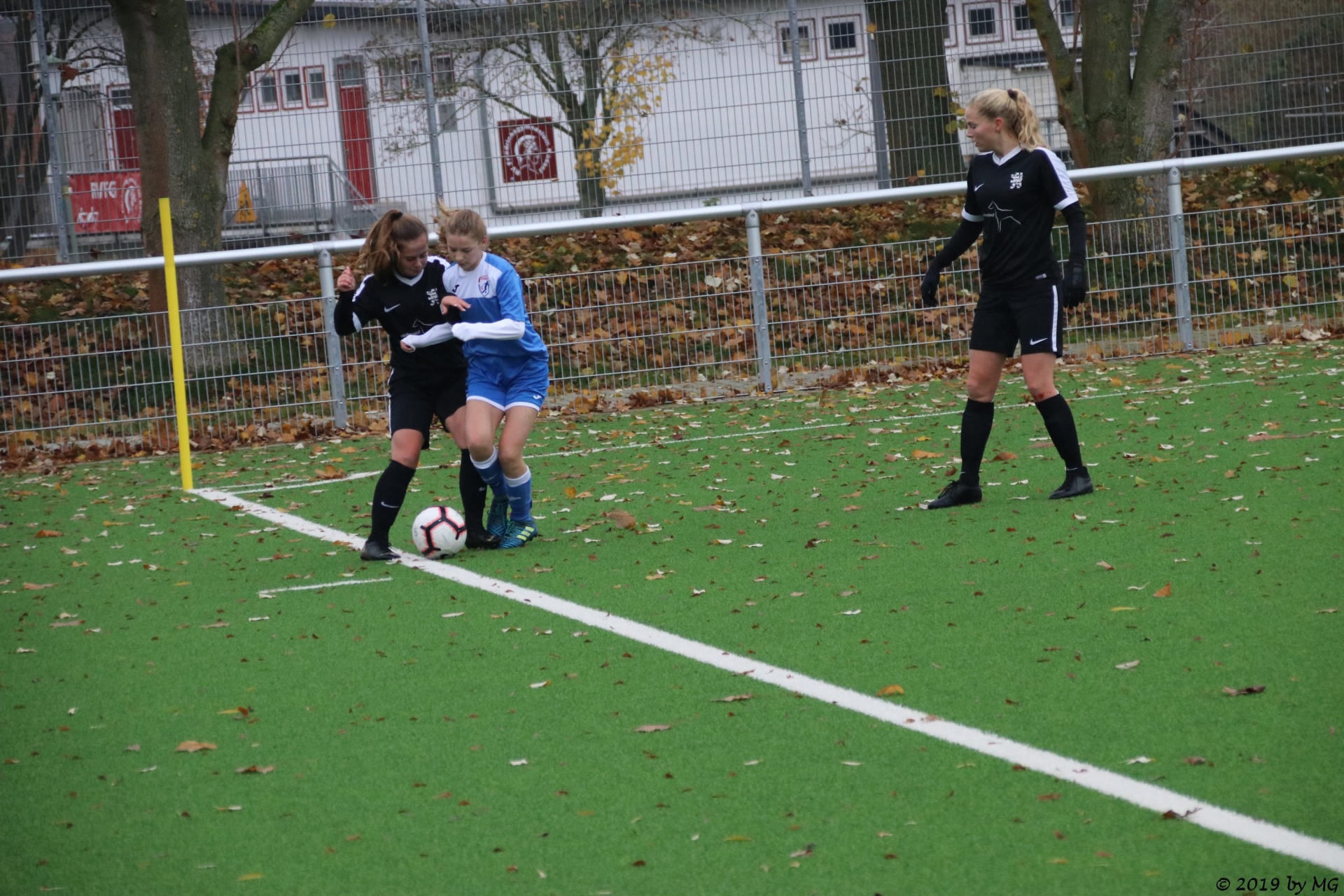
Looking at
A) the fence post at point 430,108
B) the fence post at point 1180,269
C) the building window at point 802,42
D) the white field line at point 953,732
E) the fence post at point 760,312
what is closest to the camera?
the white field line at point 953,732

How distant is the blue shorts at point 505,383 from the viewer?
24.3 ft

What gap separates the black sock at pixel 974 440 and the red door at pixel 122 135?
453 inches

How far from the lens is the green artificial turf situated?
3.46 metres

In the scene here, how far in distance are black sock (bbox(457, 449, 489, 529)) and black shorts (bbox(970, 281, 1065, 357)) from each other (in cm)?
264

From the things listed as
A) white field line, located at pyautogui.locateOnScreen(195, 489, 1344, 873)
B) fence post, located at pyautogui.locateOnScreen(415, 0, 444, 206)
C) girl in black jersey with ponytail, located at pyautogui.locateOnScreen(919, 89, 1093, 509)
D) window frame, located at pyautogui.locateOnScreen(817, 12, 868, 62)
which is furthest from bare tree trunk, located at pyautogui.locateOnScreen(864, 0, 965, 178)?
white field line, located at pyautogui.locateOnScreen(195, 489, 1344, 873)

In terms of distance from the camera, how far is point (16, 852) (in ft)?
12.3

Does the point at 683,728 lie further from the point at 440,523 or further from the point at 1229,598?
the point at 440,523

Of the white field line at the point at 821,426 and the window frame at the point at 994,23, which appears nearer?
the white field line at the point at 821,426

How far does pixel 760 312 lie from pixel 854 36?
4.83 meters

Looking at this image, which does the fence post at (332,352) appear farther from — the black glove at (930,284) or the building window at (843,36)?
the building window at (843,36)

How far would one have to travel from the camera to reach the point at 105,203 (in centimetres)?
1600

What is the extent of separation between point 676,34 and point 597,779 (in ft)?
44.2

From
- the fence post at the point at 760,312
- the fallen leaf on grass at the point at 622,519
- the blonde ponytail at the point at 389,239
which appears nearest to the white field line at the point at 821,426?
the fence post at the point at 760,312

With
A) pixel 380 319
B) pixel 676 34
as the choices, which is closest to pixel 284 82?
pixel 676 34
